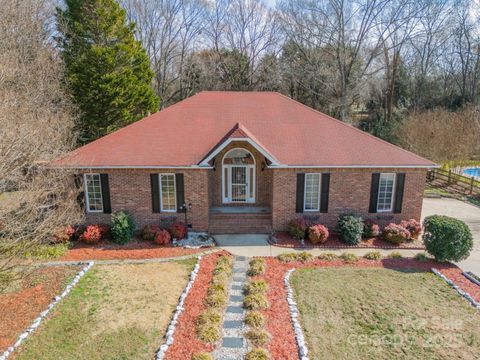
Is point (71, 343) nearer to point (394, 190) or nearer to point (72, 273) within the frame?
point (72, 273)

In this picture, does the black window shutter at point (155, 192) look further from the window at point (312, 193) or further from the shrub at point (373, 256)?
the shrub at point (373, 256)

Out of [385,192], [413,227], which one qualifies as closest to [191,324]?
[385,192]

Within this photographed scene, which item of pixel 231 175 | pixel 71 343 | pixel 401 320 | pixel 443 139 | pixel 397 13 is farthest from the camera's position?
pixel 397 13

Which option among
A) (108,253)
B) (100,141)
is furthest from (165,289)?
(100,141)

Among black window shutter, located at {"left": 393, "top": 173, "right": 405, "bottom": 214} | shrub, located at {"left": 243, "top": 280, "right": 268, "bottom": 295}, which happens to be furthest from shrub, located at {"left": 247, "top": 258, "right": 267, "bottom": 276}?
black window shutter, located at {"left": 393, "top": 173, "right": 405, "bottom": 214}

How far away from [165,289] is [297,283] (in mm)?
4233

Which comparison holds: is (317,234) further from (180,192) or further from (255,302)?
(180,192)

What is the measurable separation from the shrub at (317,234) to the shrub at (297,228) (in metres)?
0.27

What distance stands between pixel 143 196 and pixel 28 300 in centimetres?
611

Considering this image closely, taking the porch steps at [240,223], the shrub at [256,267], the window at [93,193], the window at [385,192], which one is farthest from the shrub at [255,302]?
the window at [93,193]

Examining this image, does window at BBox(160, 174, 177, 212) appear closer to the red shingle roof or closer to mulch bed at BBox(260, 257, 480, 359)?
the red shingle roof

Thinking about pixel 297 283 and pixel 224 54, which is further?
pixel 224 54

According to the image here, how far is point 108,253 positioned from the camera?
13.3 metres

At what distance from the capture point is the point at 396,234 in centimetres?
1413
